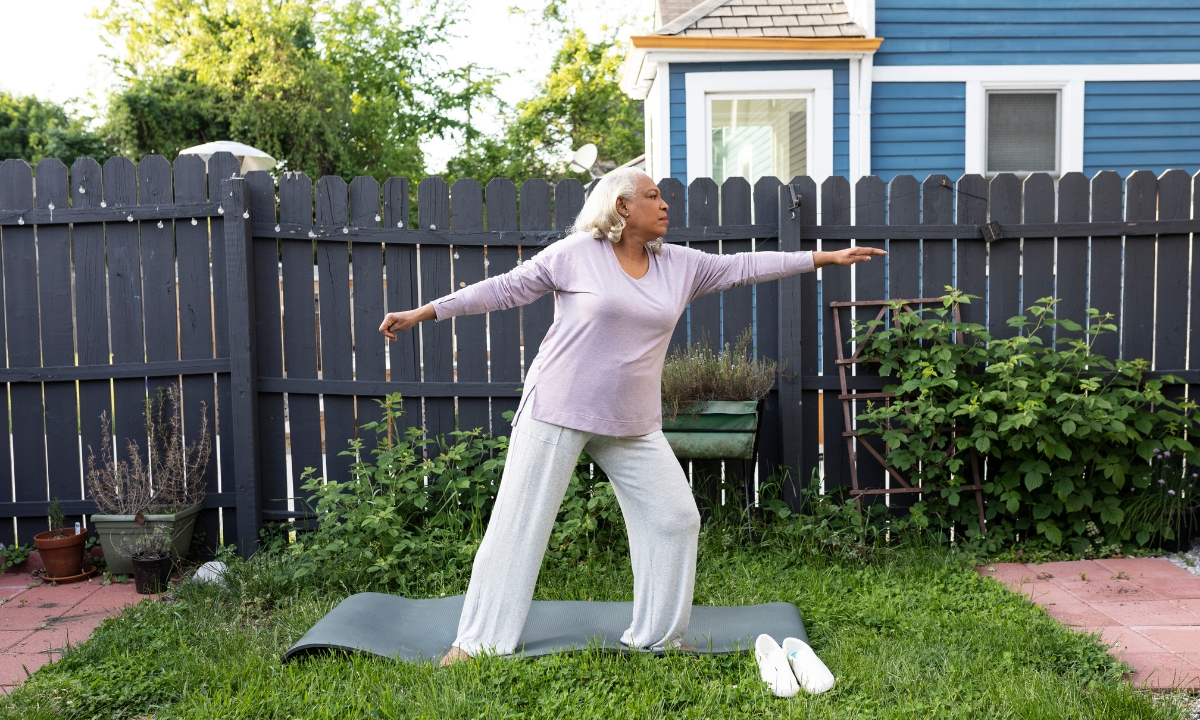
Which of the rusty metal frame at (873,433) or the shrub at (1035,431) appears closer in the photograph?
the shrub at (1035,431)

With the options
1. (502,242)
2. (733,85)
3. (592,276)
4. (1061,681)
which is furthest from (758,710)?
(733,85)

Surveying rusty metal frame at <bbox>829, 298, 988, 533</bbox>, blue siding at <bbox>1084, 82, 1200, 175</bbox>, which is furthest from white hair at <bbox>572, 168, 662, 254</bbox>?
blue siding at <bbox>1084, 82, 1200, 175</bbox>

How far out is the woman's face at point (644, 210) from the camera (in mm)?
3100

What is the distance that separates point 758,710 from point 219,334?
3.38 m

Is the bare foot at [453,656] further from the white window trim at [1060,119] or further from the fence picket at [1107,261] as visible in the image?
the white window trim at [1060,119]

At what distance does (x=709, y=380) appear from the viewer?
441cm

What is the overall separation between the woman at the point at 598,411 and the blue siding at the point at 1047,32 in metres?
6.01

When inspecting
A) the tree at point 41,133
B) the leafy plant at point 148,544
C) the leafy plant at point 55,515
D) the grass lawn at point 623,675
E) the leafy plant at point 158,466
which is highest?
the tree at point 41,133

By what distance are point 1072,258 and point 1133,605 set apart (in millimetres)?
1847

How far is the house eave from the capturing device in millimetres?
7820

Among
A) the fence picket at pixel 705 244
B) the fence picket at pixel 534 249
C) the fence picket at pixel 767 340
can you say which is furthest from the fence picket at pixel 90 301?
the fence picket at pixel 767 340

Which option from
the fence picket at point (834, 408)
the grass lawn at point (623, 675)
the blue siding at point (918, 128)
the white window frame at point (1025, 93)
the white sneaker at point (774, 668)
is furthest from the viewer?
the white window frame at point (1025, 93)

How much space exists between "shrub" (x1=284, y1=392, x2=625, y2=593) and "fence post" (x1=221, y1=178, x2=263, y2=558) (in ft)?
0.90

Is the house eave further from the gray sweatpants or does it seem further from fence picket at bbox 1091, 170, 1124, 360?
the gray sweatpants
